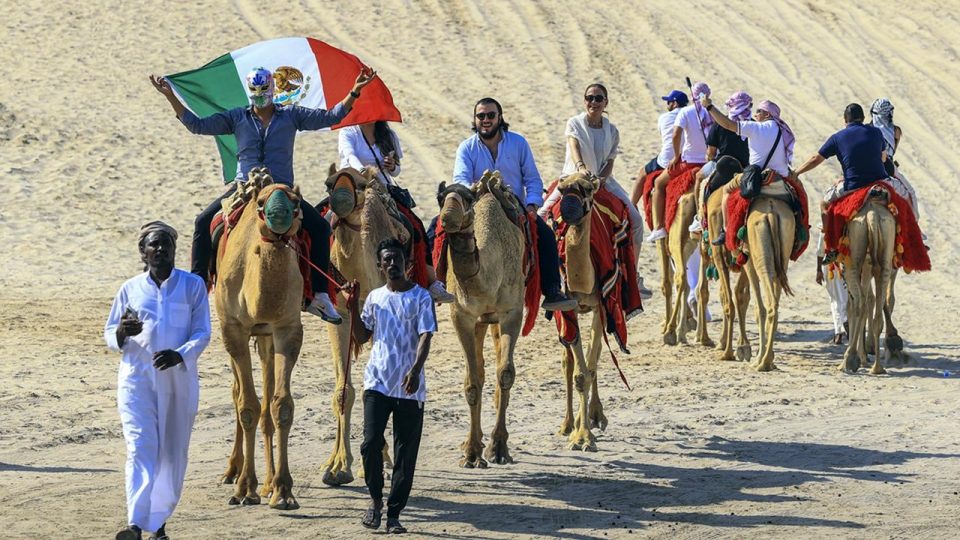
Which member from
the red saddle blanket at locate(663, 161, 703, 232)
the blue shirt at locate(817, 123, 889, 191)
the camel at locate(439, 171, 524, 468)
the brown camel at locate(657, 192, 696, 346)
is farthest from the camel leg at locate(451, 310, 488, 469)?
the red saddle blanket at locate(663, 161, 703, 232)

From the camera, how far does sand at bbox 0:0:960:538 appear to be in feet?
37.8

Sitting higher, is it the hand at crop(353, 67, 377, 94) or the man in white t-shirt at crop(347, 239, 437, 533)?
the hand at crop(353, 67, 377, 94)

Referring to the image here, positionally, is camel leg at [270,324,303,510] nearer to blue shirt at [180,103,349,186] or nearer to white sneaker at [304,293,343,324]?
white sneaker at [304,293,343,324]

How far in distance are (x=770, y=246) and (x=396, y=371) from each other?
7909 mm

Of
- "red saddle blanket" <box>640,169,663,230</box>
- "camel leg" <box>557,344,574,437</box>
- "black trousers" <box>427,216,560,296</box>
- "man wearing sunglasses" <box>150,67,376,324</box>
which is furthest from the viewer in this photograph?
"red saddle blanket" <box>640,169,663,230</box>

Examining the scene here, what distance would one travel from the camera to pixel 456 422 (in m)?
14.5

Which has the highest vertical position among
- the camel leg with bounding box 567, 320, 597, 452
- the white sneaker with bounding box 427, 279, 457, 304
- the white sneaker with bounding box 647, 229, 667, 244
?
the white sneaker with bounding box 647, 229, 667, 244

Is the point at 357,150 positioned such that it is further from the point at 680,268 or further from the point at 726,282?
the point at 680,268

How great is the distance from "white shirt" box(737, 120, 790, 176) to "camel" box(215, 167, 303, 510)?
7024 millimetres

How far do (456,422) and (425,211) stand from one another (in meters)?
11.4

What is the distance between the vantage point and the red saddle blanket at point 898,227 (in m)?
17.1

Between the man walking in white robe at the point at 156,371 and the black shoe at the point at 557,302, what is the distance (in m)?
3.94

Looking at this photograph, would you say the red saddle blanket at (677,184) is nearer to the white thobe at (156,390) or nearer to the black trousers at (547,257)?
the black trousers at (547,257)

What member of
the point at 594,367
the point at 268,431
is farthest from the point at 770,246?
the point at 268,431
